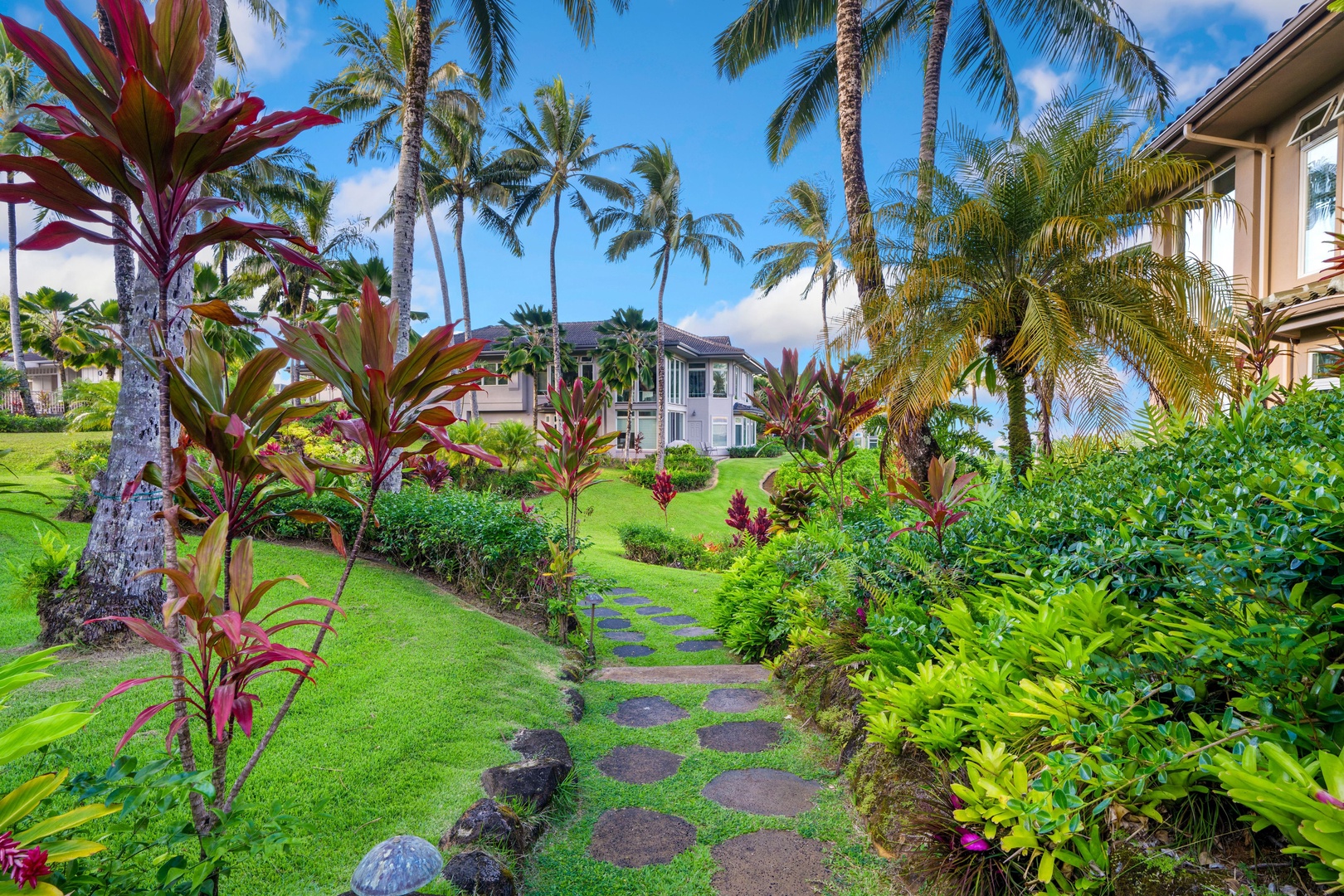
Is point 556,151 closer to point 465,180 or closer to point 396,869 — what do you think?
point 465,180

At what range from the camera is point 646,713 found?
4.51 meters

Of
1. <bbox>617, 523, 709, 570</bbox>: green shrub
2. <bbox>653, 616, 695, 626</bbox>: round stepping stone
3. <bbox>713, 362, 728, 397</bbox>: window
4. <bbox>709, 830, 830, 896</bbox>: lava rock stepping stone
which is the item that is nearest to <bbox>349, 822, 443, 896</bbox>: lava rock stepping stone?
<bbox>709, 830, 830, 896</bbox>: lava rock stepping stone

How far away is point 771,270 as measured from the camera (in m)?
27.8

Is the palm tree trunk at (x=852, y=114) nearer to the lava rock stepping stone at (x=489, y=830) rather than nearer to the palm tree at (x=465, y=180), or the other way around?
the lava rock stepping stone at (x=489, y=830)

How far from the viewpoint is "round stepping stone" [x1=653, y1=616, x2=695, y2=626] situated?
7.43 m

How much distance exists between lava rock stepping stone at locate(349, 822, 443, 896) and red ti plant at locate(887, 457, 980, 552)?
294 centimetres

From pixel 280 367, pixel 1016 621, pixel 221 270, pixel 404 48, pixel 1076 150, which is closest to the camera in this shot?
pixel 280 367

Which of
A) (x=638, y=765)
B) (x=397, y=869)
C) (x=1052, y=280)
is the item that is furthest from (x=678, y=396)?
(x=397, y=869)

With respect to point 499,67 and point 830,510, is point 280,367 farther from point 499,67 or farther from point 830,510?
point 499,67

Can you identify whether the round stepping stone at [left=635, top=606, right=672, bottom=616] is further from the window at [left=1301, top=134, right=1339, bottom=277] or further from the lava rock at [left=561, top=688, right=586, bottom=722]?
the window at [left=1301, top=134, right=1339, bottom=277]

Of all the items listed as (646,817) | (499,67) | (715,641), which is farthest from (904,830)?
(499,67)

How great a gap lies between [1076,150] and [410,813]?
780 centimetres

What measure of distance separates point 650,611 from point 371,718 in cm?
479

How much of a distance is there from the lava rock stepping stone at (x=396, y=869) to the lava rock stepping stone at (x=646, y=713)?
2466mm
